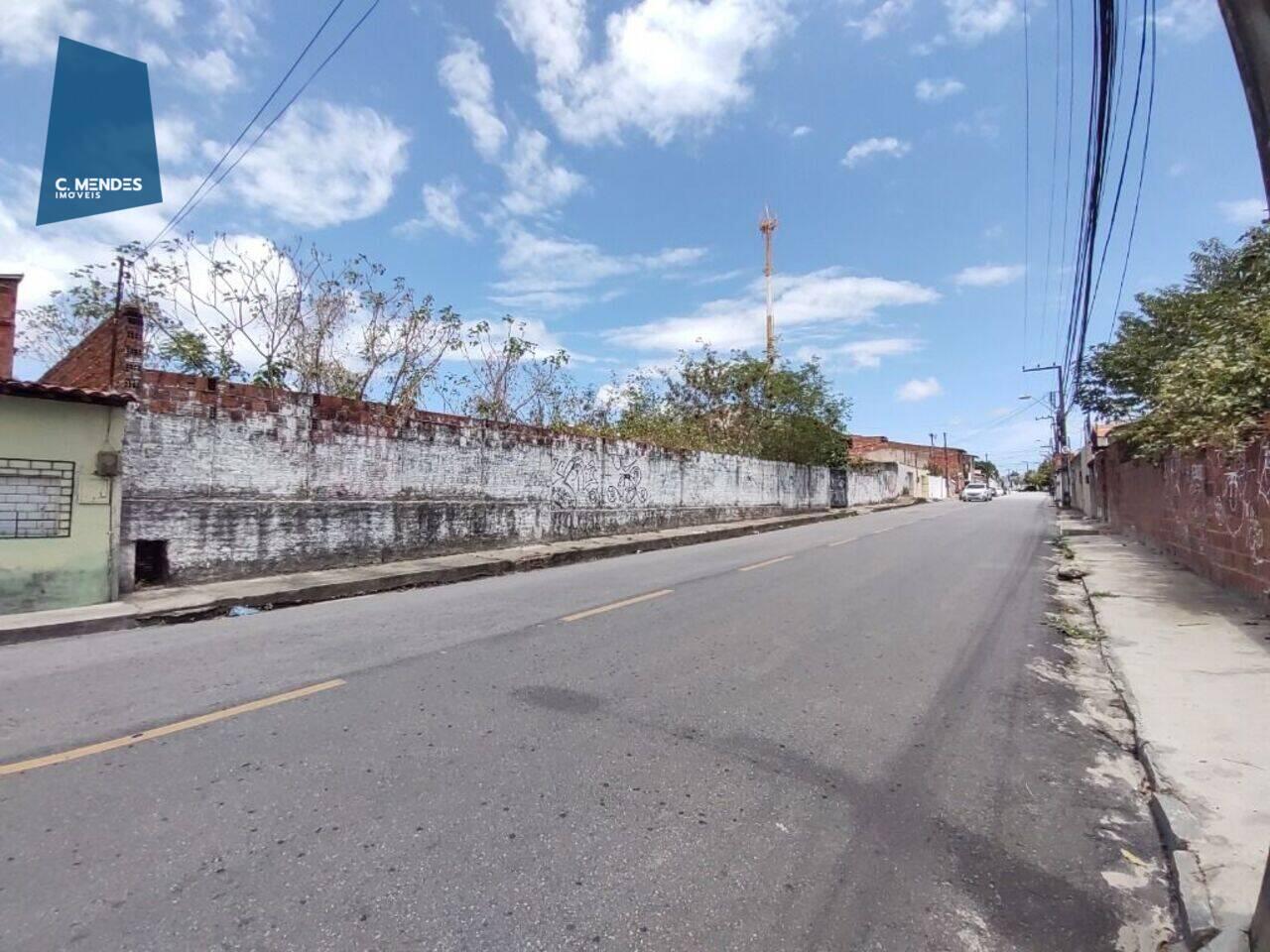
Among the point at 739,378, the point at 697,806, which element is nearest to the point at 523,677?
the point at 697,806

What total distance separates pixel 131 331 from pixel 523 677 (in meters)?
7.94

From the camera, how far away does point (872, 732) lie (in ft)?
14.5

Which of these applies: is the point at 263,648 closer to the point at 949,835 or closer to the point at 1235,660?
the point at 949,835

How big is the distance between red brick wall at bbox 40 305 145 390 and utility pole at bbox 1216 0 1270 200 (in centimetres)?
1098

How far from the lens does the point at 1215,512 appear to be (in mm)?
10211

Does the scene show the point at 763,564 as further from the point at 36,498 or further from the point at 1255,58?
the point at 1255,58

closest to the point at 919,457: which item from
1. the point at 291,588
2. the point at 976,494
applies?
the point at 976,494

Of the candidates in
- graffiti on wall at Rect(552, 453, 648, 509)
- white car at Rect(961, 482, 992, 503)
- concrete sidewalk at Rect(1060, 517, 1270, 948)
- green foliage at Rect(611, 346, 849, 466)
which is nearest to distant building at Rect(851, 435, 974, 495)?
white car at Rect(961, 482, 992, 503)

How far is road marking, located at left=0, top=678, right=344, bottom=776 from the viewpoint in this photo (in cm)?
383

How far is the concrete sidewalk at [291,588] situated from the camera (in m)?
7.66

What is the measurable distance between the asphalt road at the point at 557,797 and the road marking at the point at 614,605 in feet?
3.23

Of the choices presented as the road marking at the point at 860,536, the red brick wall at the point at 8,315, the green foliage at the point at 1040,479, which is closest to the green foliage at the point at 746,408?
the road marking at the point at 860,536

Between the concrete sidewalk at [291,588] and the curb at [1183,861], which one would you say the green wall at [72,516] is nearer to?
the concrete sidewalk at [291,588]

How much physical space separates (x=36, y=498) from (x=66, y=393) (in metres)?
1.25
